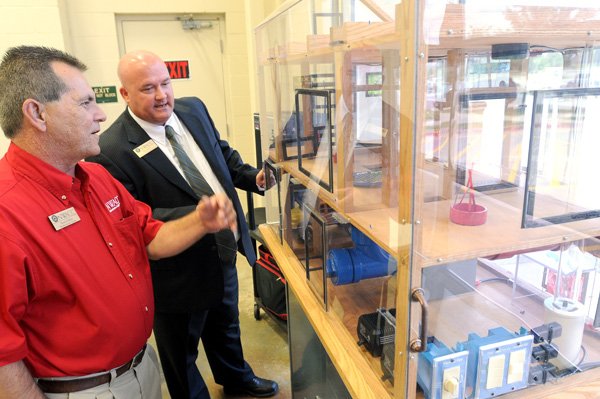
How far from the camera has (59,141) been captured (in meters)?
1.11

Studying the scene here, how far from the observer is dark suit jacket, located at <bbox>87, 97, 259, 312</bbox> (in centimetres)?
164

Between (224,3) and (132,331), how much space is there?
327cm

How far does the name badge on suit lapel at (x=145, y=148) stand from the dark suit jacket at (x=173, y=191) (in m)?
0.01

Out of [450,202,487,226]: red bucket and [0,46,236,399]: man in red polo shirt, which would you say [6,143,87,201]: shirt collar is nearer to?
[0,46,236,399]: man in red polo shirt

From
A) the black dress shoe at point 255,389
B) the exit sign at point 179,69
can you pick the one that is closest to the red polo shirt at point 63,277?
the black dress shoe at point 255,389

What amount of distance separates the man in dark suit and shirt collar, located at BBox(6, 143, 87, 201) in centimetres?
50

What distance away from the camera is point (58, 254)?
3.52 ft

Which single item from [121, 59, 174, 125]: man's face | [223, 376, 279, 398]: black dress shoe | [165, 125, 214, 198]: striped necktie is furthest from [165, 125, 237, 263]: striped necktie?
[223, 376, 279, 398]: black dress shoe

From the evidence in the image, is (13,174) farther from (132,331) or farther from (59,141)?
(132,331)

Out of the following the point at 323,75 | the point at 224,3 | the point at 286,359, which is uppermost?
the point at 224,3

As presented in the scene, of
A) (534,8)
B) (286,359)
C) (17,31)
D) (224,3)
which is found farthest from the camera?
(224,3)

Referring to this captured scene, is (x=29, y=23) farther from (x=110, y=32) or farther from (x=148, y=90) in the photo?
(x=148, y=90)

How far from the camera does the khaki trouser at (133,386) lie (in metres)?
1.18

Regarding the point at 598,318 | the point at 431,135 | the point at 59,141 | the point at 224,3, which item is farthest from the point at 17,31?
the point at 598,318
